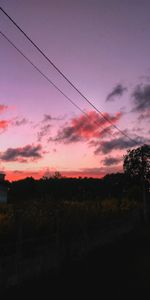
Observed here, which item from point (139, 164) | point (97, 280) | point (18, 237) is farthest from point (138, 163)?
point (18, 237)

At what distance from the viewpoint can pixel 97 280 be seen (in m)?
11.3

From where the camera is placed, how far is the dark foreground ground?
945 centimetres

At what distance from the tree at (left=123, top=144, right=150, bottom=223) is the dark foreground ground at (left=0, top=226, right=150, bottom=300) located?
19.9 meters

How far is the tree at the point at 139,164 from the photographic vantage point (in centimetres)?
3601

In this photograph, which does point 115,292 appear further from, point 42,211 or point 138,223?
point 138,223

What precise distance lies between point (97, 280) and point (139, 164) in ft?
87.0

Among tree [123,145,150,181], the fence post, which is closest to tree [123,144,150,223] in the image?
tree [123,145,150,181]

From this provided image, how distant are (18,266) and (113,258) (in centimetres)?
667

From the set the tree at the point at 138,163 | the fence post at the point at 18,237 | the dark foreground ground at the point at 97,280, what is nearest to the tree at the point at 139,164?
the tree at the point at 138,163

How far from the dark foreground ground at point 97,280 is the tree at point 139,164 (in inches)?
782

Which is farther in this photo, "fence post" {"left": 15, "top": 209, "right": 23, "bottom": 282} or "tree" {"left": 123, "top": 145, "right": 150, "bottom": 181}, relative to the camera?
"tree" {"left": 123, "top": 145, "right": 150, "bottom": 181}

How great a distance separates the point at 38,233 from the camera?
473 inches

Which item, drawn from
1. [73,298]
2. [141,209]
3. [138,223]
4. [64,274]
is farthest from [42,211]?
[141,209]

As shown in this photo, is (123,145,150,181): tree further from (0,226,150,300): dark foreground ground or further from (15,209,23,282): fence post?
(15,209,23,282): fence post
